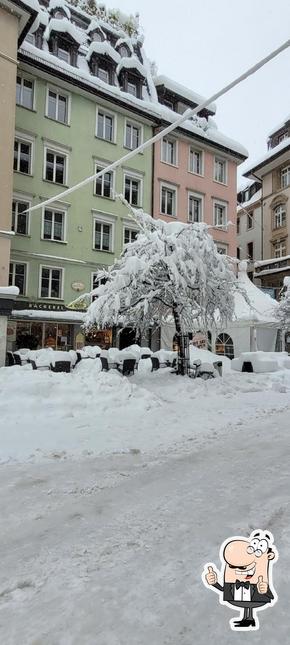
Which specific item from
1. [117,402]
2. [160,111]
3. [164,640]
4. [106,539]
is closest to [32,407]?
[117,402]

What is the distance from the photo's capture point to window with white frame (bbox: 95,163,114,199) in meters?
25.6

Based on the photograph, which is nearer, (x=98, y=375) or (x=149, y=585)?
(x=149, y=585)

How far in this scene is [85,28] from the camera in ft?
96.1

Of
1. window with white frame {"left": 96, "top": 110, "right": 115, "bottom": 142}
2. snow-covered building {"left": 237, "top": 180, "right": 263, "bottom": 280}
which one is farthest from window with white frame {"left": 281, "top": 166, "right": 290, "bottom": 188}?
window with white frame {"left": 96, "top": 110, "right": 115, "bottom": 142}

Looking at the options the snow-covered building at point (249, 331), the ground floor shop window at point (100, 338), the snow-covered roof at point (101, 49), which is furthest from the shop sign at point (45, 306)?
the snow-covered roof at point (101, 49)

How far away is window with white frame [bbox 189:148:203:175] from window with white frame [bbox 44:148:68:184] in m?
9.50

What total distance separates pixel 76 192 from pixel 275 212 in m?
20.1

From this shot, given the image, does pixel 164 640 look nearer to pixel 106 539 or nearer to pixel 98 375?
pixel 106 539

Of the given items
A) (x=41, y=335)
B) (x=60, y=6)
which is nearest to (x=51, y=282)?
(x=41, y=335)

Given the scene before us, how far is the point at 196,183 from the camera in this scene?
2995 centimetres

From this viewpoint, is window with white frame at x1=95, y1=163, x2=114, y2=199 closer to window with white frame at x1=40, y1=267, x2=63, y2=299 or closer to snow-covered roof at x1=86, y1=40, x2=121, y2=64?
window with white frame at x1=40, y1=267, x2=63, y2=299

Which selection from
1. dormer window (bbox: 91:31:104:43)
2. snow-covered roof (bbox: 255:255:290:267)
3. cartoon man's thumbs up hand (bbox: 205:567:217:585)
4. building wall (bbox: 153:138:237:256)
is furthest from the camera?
snow-covered roof (bbox: 255:255:290:267)

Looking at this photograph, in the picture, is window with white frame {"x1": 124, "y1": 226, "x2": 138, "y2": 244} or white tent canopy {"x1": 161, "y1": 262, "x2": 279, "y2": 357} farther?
window with white frame {"x1": 124, "y1": 226, "x2": 138, "y2": 244}

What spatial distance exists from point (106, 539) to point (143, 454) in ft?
8.41
